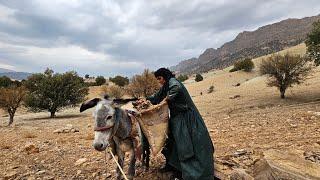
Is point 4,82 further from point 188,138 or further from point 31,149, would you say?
point 188,138

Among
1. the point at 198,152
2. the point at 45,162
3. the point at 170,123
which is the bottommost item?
the point at 45,162

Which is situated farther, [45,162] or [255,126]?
[255,126]

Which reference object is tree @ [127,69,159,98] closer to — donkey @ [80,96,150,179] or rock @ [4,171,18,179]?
rock @ [4,171,18,179]

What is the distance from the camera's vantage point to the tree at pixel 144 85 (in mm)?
32250

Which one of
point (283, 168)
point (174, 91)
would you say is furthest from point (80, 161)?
point (283, 168)

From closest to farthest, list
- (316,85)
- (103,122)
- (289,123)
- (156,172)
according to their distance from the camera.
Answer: (103,122) → (156,172) → (289,123) → (316,85)

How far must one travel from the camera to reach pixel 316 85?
3116cm

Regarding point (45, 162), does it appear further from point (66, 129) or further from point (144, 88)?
point (144, 88)

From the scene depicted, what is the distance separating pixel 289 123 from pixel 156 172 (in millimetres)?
7714

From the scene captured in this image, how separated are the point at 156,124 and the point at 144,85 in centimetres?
2658

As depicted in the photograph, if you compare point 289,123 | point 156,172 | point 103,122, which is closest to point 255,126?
point 289,123

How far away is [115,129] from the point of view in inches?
229

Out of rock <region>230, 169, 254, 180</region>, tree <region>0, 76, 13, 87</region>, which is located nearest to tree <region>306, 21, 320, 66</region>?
rock <region>230, 169, 254, 180</region>

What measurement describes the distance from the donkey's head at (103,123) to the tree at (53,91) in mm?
27228
